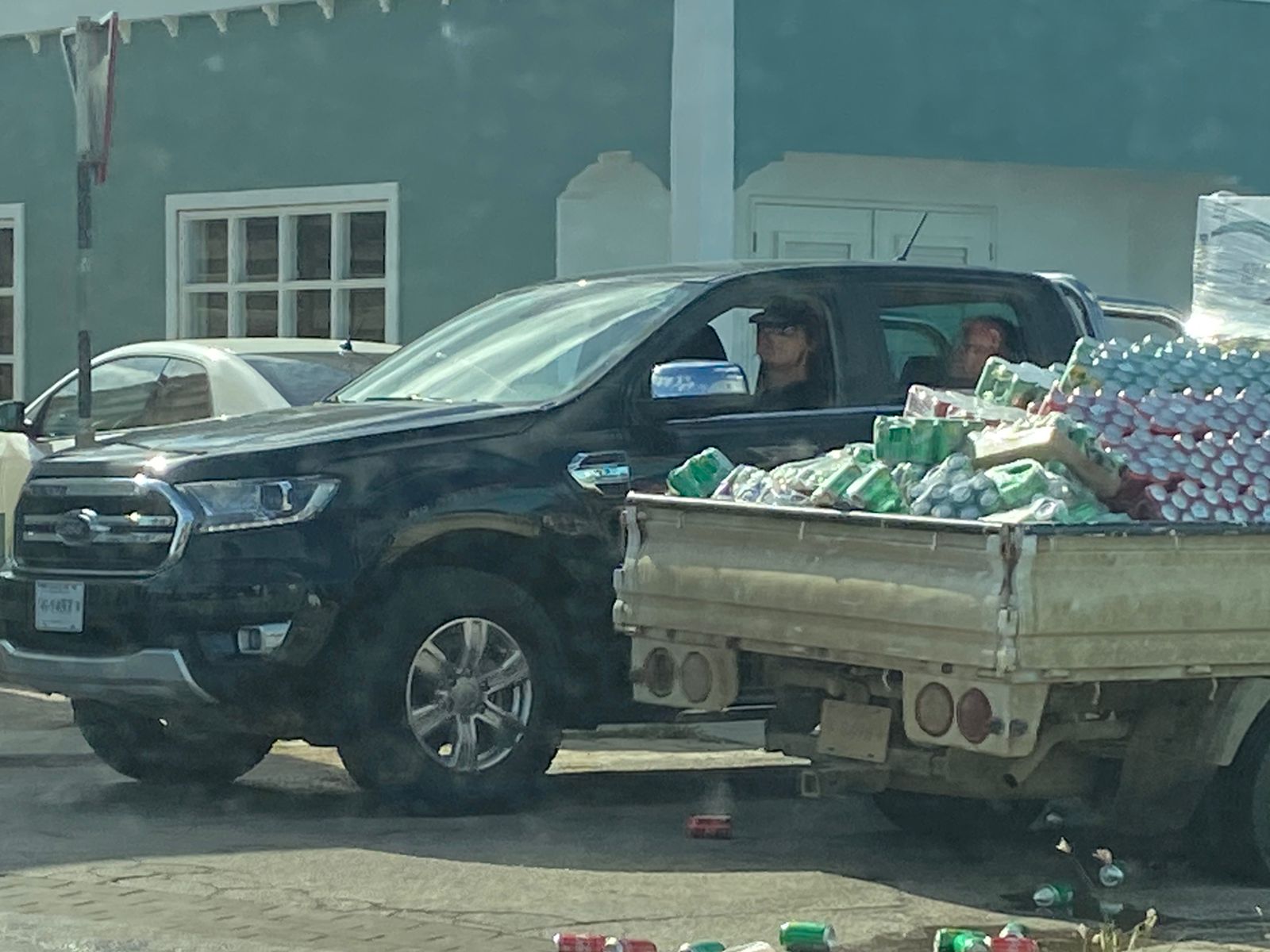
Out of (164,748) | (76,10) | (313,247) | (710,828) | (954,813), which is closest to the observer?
(710,828)

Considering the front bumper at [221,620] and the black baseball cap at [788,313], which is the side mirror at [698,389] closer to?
the black baseball cap at [788,313]

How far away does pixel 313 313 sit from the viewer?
1784cm

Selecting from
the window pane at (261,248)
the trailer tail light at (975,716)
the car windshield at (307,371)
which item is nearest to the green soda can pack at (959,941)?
the trailer tail light at (975,716)

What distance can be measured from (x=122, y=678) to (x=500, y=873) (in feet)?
5.27

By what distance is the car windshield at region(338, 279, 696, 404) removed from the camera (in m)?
9.36

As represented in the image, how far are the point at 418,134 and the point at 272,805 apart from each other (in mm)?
8350

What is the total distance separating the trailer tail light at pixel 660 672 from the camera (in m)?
8.17

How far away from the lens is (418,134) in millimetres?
16953

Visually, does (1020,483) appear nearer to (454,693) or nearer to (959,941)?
(959,941)

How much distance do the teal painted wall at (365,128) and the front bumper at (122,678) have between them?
739cm

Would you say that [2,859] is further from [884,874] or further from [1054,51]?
[1054,51]

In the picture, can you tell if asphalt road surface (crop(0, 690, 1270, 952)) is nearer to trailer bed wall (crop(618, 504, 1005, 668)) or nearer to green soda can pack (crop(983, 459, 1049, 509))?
trailer bed wall (crop(618, 504, 1005, 668))

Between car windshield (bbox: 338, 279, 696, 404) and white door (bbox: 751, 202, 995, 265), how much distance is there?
647 cm

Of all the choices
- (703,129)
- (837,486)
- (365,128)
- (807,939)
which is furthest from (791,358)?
(365,128)
